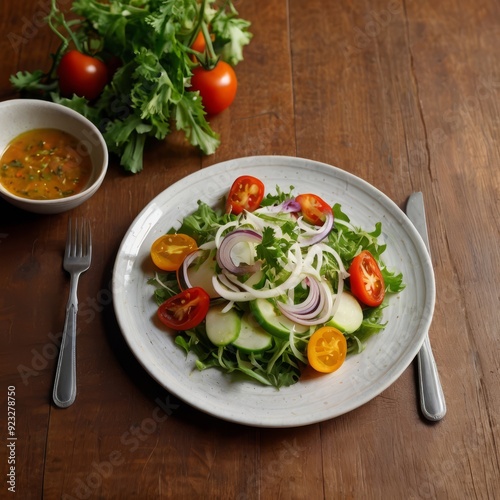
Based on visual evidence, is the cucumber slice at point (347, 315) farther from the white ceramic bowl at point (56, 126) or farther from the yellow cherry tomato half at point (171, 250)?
the white ceramic bowl at point (56, 126)

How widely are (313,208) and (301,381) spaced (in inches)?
30.3

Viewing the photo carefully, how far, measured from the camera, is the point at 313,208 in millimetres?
2750

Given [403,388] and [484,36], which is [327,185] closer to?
[403,388]

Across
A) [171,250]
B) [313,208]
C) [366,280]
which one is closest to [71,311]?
[171,250]

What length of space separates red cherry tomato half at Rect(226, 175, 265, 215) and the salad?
0.08m

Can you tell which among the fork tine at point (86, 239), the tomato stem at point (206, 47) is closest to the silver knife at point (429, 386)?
the fork tine at point (86, 239)

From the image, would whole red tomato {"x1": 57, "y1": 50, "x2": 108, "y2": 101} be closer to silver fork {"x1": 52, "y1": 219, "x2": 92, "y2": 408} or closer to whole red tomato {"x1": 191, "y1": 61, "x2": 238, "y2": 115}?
whole red tomato {"x1": 191, "y1": 61, "x2": 238, "y2": 115}

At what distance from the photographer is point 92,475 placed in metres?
2.33

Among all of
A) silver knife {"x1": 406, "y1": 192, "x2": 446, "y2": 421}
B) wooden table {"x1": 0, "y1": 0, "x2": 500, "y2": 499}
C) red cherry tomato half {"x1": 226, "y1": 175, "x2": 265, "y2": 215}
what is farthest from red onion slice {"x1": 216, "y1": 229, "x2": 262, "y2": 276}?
silver knife {"x1": 406, "y1": 192, "x2": 446, "y2": 421}

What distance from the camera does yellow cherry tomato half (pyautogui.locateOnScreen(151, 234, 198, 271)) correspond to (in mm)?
2639

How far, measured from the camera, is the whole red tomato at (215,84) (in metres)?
3.09

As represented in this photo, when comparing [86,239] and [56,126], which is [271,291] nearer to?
[86,239]

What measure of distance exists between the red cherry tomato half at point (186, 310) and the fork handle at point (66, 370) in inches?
14.8

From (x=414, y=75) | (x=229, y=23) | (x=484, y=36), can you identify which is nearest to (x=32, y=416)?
(x=229, y=23)
